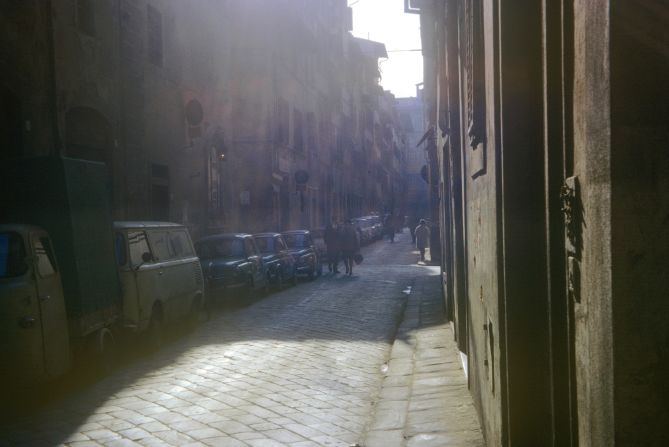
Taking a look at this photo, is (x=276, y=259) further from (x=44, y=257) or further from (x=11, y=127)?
(x=44, y=257)

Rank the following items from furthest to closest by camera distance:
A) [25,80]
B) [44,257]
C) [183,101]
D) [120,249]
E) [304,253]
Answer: [183,101] → [304,253] → [25,80] → [120,249] → [44,257]

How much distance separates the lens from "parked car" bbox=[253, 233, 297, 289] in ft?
61.3

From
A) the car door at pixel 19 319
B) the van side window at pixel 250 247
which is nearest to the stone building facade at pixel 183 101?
the van side window at pixel 250 247

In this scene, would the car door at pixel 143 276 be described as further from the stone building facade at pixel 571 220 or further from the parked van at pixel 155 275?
the stone building facade at pixel 571 220

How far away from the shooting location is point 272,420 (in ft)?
21.3

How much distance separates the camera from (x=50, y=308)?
7.59 metres

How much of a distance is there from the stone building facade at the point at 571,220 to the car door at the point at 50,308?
12.9 feet

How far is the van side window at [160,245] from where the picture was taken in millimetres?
11094

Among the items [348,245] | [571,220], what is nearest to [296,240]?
[348,245]

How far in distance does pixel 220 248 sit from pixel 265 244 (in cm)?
296

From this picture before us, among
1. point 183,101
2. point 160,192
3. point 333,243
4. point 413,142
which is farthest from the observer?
point 413,142

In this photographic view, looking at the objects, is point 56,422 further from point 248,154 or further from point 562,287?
point 248,154

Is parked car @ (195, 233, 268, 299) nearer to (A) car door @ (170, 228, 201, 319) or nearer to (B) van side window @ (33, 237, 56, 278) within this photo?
(A) car door @ (170, 228, 201, 319)

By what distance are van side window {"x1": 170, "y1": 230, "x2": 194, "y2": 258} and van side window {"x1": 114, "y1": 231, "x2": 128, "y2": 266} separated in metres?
1.69
